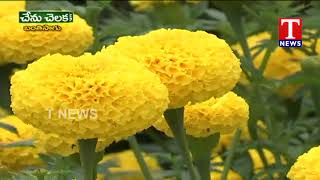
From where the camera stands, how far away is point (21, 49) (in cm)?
120

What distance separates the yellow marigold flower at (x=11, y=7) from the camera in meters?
1.37

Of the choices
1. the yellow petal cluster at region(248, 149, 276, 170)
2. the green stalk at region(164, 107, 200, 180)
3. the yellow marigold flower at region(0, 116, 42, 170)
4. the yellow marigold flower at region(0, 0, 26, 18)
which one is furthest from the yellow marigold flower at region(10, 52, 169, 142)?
the yellow petal cluster at region(248, 149, 276, 170)

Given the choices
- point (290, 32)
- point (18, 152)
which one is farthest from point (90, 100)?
point (290, 32)

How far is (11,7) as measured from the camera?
1.41 meters

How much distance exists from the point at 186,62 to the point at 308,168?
16 cm

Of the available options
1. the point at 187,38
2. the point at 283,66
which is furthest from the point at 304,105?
the point at 187,38

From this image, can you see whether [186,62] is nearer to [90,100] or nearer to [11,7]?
[90,100]

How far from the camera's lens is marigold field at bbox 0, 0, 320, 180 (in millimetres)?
839

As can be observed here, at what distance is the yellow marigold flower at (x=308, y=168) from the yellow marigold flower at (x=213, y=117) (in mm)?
167

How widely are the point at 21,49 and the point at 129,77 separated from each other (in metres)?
0.38

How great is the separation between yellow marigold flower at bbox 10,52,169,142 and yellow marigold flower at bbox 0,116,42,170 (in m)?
0.41

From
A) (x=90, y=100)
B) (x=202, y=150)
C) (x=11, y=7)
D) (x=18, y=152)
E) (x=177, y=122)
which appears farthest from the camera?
(x=11, y=7)

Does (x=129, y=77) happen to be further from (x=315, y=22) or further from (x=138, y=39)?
(x=315, y=22)

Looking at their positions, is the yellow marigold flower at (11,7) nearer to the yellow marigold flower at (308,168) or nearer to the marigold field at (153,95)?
the marigold field at (153,95)
